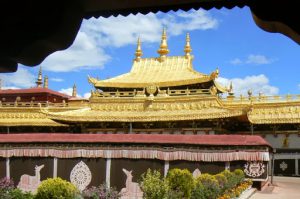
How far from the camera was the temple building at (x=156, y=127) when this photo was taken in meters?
19.0

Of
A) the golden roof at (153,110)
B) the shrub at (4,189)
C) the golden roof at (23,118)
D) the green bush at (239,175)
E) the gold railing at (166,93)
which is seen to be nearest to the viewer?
the shrub at (4,189)

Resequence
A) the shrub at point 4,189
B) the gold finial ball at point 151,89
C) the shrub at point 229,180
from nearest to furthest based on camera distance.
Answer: the shrub at point 4,189 → the shrub at point 229,180 → the gold finial ball at point 151,89

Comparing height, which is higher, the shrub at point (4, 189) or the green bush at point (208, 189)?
the green bush at point (208, 189)

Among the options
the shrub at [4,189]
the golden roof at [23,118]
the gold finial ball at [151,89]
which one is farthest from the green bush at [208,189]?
the golden roof at [23,118]

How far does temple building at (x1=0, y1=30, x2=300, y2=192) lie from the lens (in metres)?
19.0

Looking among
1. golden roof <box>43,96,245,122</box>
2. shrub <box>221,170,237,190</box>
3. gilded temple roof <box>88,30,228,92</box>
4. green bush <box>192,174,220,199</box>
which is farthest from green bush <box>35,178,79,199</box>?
gilded temple roof <box>88,30,228,92</box>

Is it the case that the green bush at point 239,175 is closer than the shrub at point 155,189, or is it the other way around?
the shrub at point 155,189

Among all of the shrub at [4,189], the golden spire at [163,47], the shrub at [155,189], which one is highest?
the golden spire at [163,47]

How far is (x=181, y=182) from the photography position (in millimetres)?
13852

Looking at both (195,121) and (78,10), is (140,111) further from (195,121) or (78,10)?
(78,10)

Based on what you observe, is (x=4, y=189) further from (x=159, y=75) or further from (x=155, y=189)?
(x=159, y=75)

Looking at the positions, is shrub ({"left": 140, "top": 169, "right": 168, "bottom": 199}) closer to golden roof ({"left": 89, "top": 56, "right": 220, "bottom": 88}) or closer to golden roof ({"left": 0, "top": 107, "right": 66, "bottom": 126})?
golden roof ({"left": 89, "top": 56, "right": 220, "bottom": 88})

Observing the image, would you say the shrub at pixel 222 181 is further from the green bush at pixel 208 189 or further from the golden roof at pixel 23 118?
the golden roof at pixel 23 118

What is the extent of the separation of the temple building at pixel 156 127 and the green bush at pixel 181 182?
485 cm
